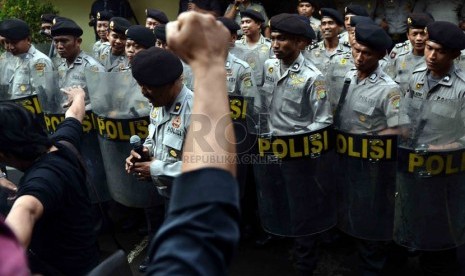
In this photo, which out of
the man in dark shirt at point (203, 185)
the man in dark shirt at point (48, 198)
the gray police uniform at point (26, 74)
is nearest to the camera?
the man in dark shirt at point (203, 185)

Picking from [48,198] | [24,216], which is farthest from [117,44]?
[24,216]

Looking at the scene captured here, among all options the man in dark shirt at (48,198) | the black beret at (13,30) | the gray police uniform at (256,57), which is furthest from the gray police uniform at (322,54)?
the man in dark shirt at (48,198)

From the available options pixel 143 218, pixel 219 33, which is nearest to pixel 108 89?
pixel 143 218

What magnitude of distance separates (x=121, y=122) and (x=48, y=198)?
1920 millimetres

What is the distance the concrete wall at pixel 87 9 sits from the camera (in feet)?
32.8

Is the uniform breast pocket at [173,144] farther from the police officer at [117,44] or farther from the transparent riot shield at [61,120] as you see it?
the police officer at [117,44]

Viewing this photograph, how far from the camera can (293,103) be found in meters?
3.48

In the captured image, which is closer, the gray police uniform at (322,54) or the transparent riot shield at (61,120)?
the transparent riot shield at (61,120)

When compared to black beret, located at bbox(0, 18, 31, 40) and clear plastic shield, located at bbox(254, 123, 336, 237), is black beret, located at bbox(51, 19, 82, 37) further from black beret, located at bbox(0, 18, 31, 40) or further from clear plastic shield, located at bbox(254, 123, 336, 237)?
clear plastic shield, located at bbox(254, 123, 336, 237)

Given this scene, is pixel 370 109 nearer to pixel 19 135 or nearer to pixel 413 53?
pixel 19 135

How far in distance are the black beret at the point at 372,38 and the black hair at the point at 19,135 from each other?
7.88 feet

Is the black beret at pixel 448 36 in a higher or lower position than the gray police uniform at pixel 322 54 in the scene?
higher

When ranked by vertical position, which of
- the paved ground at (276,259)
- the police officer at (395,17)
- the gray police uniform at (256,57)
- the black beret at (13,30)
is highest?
the black beret at (13,30)

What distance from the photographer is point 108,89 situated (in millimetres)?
3842
